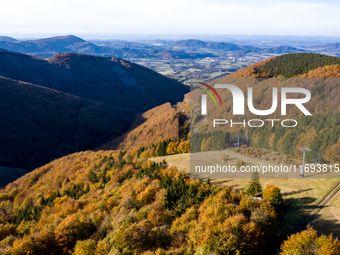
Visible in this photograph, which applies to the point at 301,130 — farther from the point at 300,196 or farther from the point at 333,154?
the point at 300,196

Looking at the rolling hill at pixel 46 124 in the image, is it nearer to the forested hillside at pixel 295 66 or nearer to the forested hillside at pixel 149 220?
the forested hillside at pixel 149 220

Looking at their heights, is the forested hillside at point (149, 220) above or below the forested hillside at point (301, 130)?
below

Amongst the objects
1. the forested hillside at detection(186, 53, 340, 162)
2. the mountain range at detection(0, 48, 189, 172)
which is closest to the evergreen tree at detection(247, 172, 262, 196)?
the forested hillside at detection(186, 53, 340, 162)

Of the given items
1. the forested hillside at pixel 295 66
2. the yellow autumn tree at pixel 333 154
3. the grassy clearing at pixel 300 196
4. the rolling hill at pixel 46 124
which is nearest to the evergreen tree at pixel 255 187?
the grassy clearing at pixel 300 196

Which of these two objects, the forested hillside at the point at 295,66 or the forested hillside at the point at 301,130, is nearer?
the forested hillside at the point at 301,130

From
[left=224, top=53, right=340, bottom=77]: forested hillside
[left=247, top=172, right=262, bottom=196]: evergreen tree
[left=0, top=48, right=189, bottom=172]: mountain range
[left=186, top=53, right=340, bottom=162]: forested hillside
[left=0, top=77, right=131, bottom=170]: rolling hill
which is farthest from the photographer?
[left=0, top=48, right=189, bottom=172]: mountain range

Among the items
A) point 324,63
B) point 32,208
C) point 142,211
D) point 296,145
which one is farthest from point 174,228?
point 324,63

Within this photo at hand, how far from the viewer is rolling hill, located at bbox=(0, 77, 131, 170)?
316 ft

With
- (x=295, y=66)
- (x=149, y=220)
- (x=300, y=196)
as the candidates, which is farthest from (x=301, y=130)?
(x=295, y=66)

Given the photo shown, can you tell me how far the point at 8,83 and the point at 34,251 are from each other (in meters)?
124

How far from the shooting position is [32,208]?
127 feet

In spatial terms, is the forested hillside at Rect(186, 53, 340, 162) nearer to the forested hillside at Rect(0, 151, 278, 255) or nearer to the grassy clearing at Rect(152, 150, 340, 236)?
the grassy clearing at Rect(152, 150, 340, 236)

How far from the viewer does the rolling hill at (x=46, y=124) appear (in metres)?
96.2

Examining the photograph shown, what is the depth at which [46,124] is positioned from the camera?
362 ft
